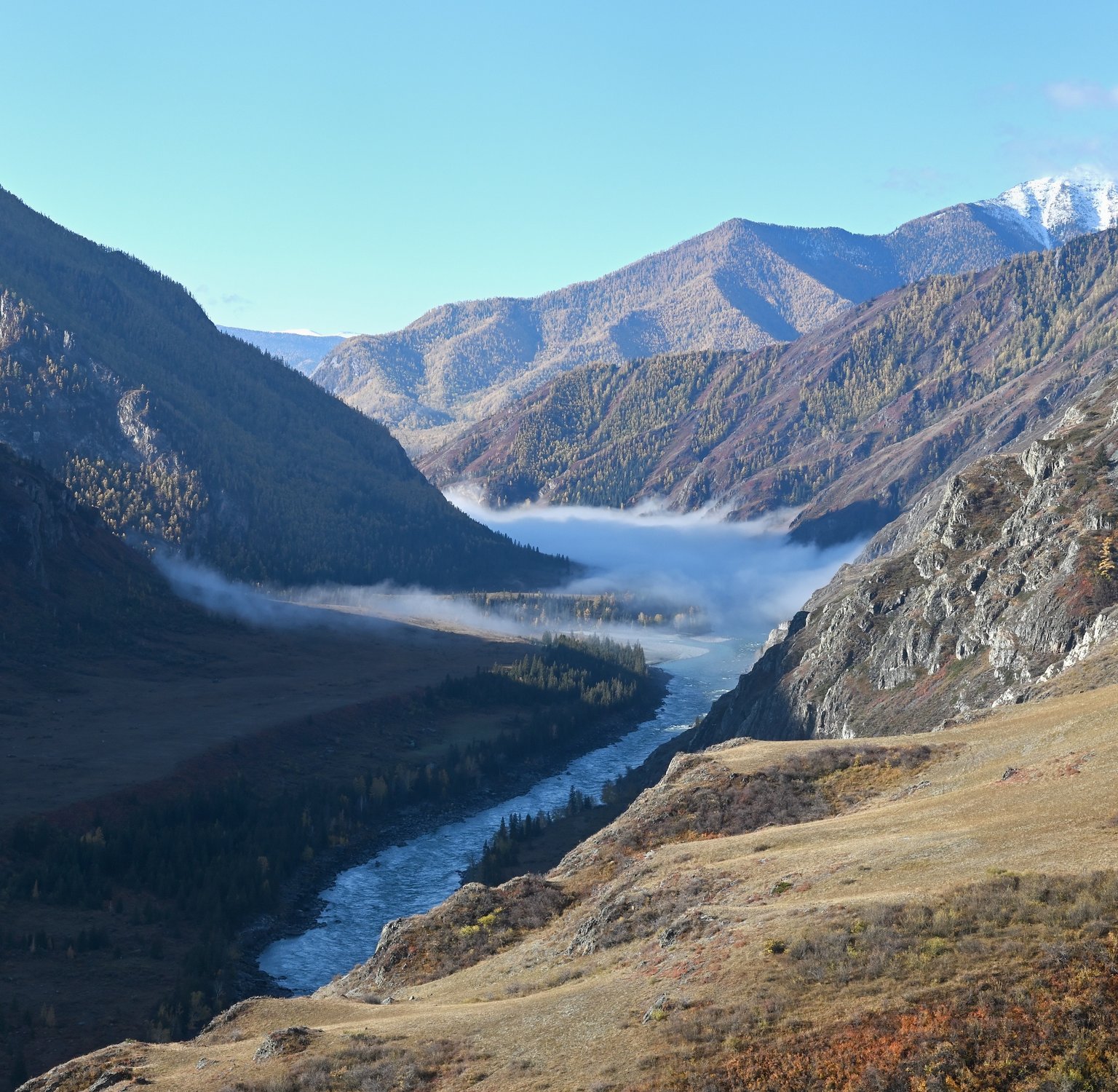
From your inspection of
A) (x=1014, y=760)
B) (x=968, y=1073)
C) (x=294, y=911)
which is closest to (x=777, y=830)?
(x=1014, y=760)

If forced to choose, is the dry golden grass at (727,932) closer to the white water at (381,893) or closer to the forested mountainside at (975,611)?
the forested mountainside at (975,611)

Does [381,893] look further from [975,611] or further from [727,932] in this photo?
[727,932]

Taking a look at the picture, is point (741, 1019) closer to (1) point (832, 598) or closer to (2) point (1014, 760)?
(2) point (1014, 760)

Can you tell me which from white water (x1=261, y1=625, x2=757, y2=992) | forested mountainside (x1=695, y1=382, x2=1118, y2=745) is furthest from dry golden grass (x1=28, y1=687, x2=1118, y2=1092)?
white water (x1=261, y1=625, x2=757, y2=992)

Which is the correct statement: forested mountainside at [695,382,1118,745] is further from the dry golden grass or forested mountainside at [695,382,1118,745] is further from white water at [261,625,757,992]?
white water at [261,625,757,992]

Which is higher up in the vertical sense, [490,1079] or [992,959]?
[992,959]

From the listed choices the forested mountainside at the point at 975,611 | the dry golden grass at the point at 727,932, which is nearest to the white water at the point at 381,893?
the forested mountainside at the point at 975,611
